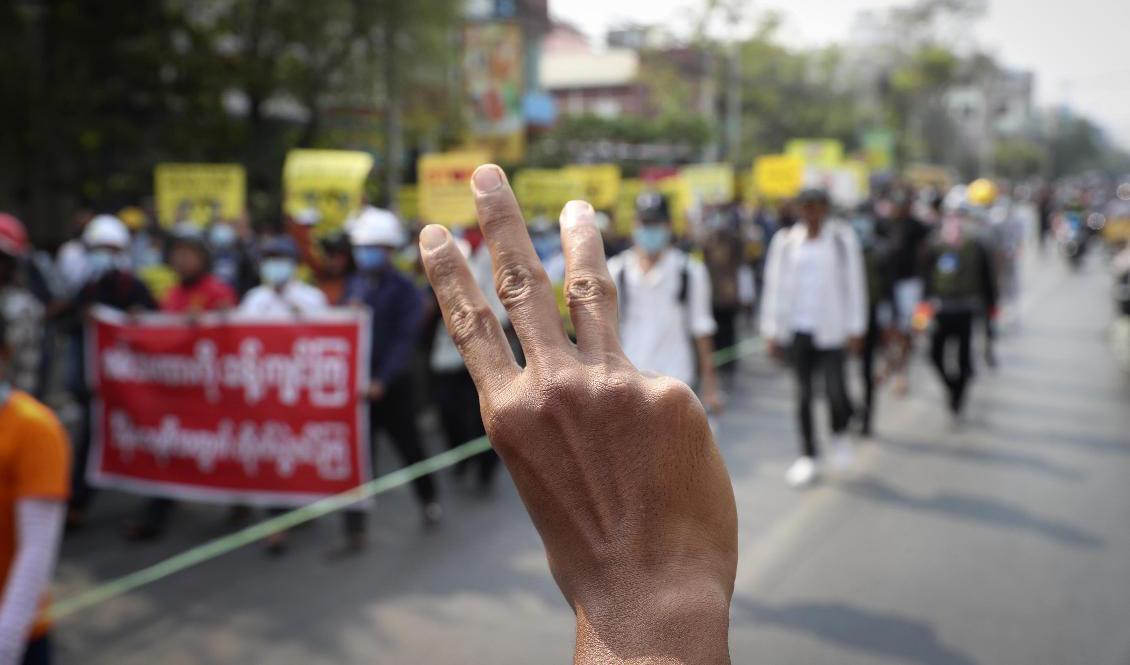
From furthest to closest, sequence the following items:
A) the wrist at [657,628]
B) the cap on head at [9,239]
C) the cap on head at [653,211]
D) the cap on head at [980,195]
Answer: the cap on head at [980,195] → the cap on head at [9,239] → the cap on head at [653,211] → the wrist at [657,628]

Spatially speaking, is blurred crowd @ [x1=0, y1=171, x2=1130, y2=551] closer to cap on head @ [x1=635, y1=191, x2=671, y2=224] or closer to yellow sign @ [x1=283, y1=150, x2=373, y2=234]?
cap on head @ [x1=635, y1=191, x2=671, y2=224]

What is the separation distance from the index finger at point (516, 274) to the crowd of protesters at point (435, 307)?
220 cm

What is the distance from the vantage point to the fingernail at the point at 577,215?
999 mm

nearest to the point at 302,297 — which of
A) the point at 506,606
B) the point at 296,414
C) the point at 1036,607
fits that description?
the point at 296,414

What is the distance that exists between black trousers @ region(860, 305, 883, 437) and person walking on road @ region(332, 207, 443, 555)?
3394 mm

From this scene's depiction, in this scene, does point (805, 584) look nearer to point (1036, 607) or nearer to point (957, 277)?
point (1036, 607)

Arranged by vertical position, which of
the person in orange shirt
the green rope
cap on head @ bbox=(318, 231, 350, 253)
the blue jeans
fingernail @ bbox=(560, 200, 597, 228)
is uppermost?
fingernail @ bbox=(560, 200, 597, 228)

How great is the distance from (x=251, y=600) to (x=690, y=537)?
4339mm

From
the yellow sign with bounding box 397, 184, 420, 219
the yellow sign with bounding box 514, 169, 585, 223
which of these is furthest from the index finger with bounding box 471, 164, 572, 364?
the yellow sign with bounding box 397, 184, 420, 219

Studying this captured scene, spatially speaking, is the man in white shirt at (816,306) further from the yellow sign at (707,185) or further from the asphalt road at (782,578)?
the yellow sign at (707,185)

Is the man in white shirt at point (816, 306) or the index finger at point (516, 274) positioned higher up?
the index finger at point (516, 274)

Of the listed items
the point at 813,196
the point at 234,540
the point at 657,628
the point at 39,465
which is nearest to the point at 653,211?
the point at 813,196

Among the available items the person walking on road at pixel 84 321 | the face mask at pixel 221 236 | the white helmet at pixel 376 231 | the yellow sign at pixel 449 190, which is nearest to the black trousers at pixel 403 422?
the white helmet at pixel 376 231

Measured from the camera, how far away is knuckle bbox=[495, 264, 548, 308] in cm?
94
